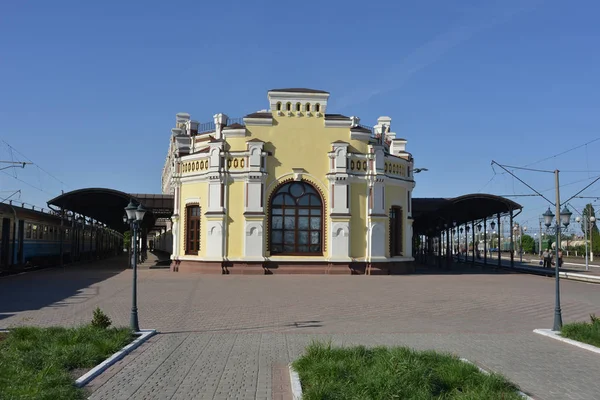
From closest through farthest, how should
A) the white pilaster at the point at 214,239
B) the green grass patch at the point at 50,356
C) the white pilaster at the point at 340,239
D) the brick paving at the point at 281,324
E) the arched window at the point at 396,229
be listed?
the green grass patch at the point at 50,356 < the brick paving at the point at 281,324 < the white pilaster at the point at 214,239 < the white pilaster at the point at 340,239 < the arched window at the point at 396,229

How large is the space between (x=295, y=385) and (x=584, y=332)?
6.76m

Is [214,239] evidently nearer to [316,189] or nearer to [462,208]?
[316,189]

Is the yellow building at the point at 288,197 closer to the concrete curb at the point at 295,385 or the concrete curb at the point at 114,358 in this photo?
the concrete curb at the point at 114,358

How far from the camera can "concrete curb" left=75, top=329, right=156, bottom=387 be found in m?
7.33

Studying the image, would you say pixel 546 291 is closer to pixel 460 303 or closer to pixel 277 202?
pixel 460 303

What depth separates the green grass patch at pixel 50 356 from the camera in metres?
6.35

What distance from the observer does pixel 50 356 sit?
819 centimetres

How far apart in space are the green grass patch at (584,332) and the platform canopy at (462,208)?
965 inches

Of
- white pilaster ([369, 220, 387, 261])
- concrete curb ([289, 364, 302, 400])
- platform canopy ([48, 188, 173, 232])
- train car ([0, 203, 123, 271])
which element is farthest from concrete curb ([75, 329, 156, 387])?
platform canopy ([48, 188, 173, 232])

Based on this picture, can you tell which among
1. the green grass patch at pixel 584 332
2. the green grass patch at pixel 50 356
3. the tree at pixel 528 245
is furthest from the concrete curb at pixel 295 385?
the tree at pixel 528 245

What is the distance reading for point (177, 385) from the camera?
23.8ft

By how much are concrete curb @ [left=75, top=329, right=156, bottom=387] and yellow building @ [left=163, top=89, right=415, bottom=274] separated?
1864cm

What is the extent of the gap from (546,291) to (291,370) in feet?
55.7

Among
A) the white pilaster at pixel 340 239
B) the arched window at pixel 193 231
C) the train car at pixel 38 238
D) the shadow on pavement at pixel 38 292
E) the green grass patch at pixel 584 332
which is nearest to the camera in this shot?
the green grass patch at pixel 584 332
